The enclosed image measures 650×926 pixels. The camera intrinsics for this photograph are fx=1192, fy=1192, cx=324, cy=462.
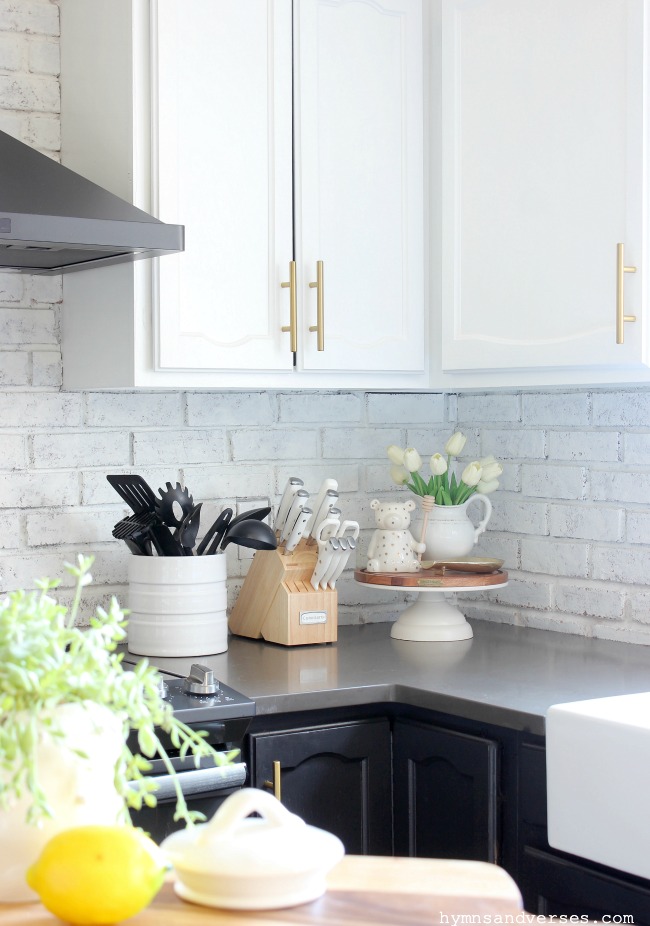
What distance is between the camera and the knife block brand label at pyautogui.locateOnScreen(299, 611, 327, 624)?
2.54 m

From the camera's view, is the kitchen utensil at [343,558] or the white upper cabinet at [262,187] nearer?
the white upper cabinet at [262,187]

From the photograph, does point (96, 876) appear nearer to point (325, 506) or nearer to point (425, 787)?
point (425, 787)

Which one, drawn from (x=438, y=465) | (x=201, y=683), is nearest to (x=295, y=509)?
(x=438, y=465)

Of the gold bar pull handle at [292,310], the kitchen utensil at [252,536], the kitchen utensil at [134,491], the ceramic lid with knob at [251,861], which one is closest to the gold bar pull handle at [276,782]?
the kitchen utensil at [252,536]

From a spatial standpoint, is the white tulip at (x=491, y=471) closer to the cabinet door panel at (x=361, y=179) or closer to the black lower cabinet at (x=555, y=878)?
the cabinet door panel at (x=361, y=179)

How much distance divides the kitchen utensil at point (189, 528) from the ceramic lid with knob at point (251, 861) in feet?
4.77

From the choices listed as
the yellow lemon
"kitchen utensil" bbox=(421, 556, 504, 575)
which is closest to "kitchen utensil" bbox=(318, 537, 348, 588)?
"kitchen utensil" bbox=(421, 556, 504, 575)

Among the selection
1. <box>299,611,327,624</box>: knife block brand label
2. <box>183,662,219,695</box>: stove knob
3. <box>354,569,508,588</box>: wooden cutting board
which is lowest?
<box>183,662,219,695</box>: stove knob

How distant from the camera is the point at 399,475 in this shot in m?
2.74

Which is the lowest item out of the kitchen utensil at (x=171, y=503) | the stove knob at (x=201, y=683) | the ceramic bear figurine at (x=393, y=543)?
the stove knob at (x=201, y=683)

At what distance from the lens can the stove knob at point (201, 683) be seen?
2.03m

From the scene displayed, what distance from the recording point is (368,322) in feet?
8.36

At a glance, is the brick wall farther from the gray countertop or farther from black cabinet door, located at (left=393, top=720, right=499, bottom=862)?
black cabinet door, located at (left=393, top=720, right=499, bottom=862)

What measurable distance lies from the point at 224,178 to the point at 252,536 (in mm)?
717
